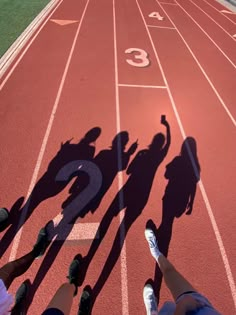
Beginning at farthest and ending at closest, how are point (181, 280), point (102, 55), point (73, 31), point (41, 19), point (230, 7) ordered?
1. point (230, 7)
2. point (41, 19)
3. point (73, 31)
4. point (102, 55)
5. point (181, 280)

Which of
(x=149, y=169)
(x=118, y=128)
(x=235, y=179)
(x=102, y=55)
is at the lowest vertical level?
(x=235, y=179)

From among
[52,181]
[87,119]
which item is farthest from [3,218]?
[87,119]

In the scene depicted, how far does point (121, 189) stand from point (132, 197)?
301mm

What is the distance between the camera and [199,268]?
477cm

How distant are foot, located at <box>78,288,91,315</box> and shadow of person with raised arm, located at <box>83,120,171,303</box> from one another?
0.15m

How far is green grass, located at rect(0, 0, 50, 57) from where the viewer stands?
10.8m

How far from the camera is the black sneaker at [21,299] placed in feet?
13.4

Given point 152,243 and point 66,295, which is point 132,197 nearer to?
point 152,243

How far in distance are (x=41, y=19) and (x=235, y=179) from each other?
11.8 meters

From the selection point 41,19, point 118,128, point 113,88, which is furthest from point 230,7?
point 118,128

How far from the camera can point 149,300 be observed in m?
4.22

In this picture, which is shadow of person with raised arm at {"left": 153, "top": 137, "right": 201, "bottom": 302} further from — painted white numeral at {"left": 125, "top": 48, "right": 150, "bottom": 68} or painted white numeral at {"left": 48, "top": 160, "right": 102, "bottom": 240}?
painted white numeral at {"left": 125, "top": 48, "right": 150, "bottom": 68}

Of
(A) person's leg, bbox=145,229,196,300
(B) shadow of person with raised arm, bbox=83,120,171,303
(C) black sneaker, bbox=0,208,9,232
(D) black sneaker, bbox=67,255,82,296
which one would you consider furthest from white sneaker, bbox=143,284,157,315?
(C) black sneaker, bbox=0,208,9,232

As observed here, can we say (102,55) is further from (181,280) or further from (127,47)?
(181,280)
